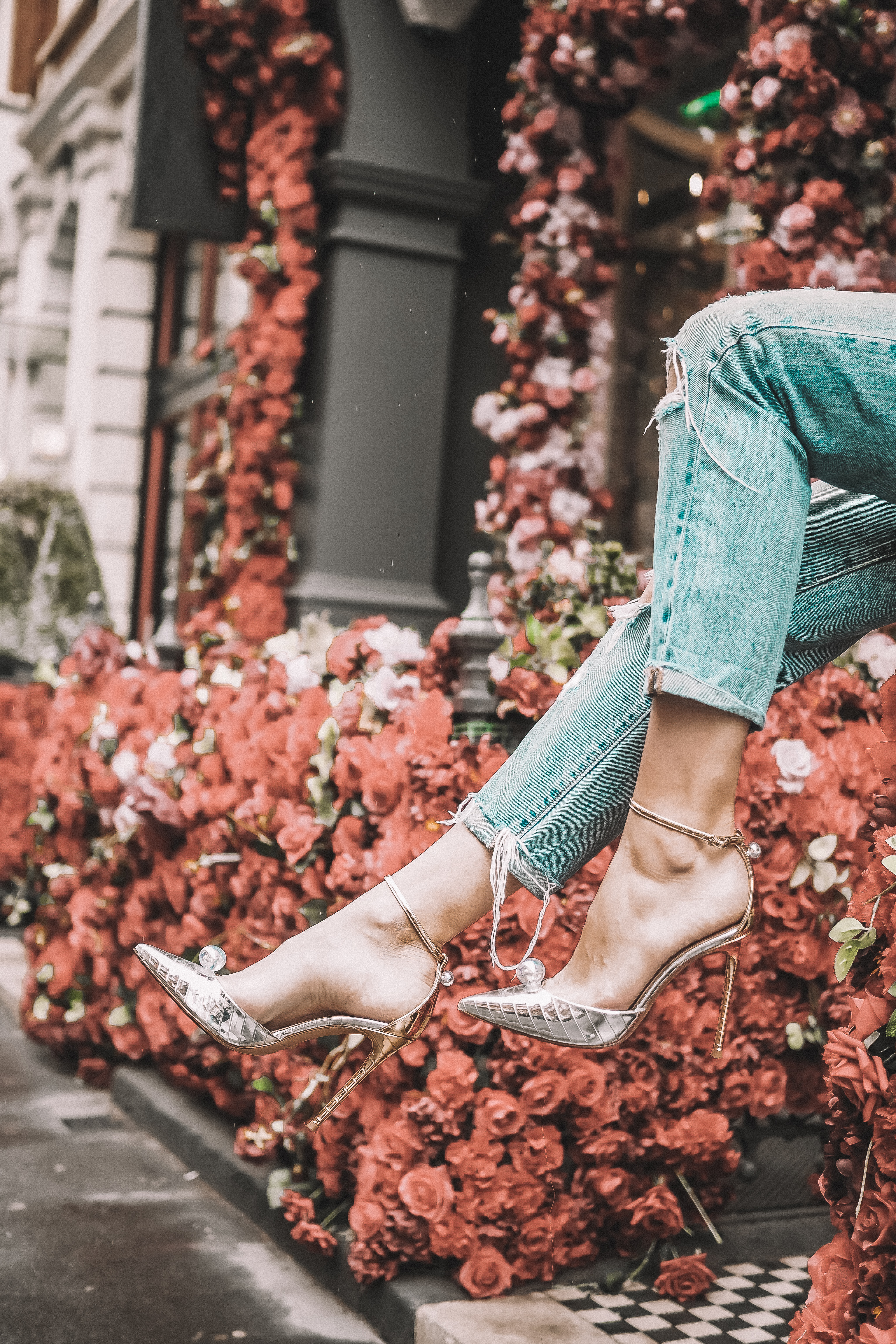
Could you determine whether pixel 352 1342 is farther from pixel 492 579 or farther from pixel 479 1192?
pixel 492 579

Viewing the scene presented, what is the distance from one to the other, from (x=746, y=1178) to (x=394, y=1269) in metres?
0.90

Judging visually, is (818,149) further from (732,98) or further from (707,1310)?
(707,1310)

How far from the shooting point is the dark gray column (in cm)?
587

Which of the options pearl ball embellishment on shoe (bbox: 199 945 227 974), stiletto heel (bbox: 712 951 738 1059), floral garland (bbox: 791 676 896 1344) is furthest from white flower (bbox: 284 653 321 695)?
floral garland (bbox: 791 676 896 1344)

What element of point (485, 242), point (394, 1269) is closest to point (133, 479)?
point (485, 242)

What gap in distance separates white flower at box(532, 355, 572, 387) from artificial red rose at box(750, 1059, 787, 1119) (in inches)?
114

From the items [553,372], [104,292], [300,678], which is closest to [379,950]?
[300,678]

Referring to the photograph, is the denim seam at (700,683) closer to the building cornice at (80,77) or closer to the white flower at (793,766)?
the white flower at (793,766)

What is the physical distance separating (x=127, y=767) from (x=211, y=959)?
2341mm

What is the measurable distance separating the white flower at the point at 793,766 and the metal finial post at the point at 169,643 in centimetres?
266

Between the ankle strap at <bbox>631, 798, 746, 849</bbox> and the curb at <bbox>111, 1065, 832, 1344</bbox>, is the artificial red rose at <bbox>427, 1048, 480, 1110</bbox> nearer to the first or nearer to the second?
the curb at <bbox>111, 1065, 832, 1344</bbox>

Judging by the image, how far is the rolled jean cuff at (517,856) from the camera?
1680mm

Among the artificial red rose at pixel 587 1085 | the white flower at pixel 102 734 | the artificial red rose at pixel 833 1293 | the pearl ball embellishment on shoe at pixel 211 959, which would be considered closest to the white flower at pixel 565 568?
the white flower at pixel 102 734

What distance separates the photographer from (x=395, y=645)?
3420 mm
